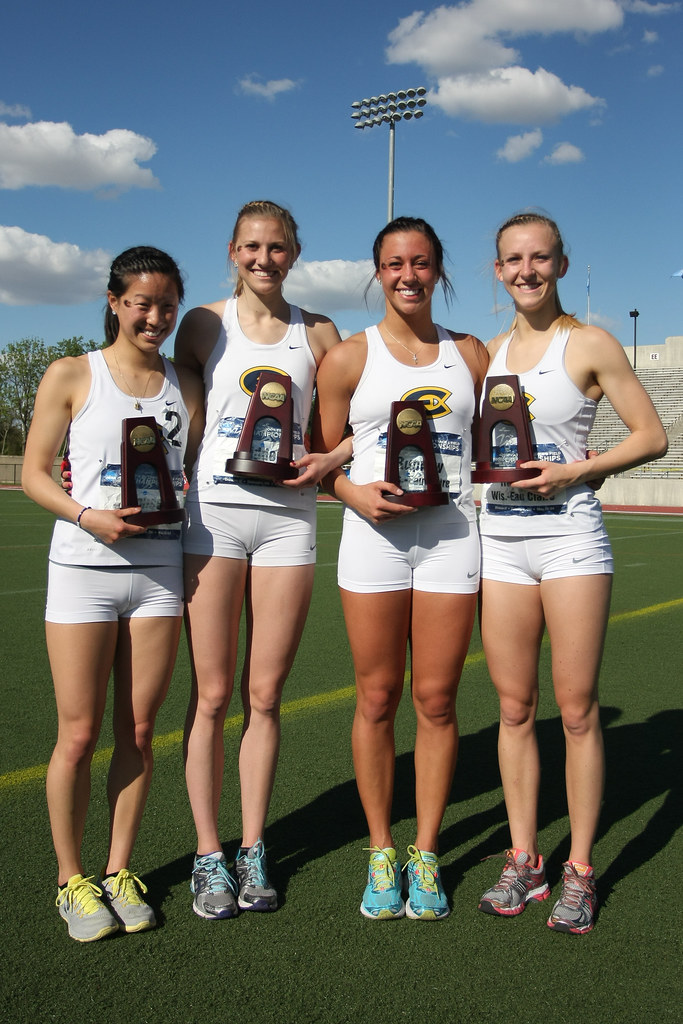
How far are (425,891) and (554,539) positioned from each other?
3.87ft

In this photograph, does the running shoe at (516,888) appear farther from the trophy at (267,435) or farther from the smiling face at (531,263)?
the smiling face at (531,263)

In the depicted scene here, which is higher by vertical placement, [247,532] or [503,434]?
[503,434]

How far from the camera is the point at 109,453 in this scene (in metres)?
2.64

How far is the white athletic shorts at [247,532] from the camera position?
112 inches

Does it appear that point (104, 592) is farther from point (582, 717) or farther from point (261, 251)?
point (582, 717)

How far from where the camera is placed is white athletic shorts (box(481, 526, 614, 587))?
281 cm

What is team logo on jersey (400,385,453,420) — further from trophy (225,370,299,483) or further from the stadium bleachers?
the stadium bleachers

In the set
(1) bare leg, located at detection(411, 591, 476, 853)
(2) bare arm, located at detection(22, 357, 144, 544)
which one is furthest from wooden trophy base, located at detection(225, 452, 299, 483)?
(1) bare leg, located at detection(411, 591, 476, 853)

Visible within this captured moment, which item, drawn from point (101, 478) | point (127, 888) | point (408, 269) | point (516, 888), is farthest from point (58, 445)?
point (516, 888)

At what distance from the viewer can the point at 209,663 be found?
9.43ft

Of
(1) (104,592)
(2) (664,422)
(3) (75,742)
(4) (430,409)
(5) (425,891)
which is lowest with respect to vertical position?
(5) (425,891)

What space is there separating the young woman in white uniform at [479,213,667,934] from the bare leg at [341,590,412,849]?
0.32 m

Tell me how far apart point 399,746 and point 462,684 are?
1211mm

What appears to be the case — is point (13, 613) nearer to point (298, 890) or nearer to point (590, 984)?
point (298, 890)
